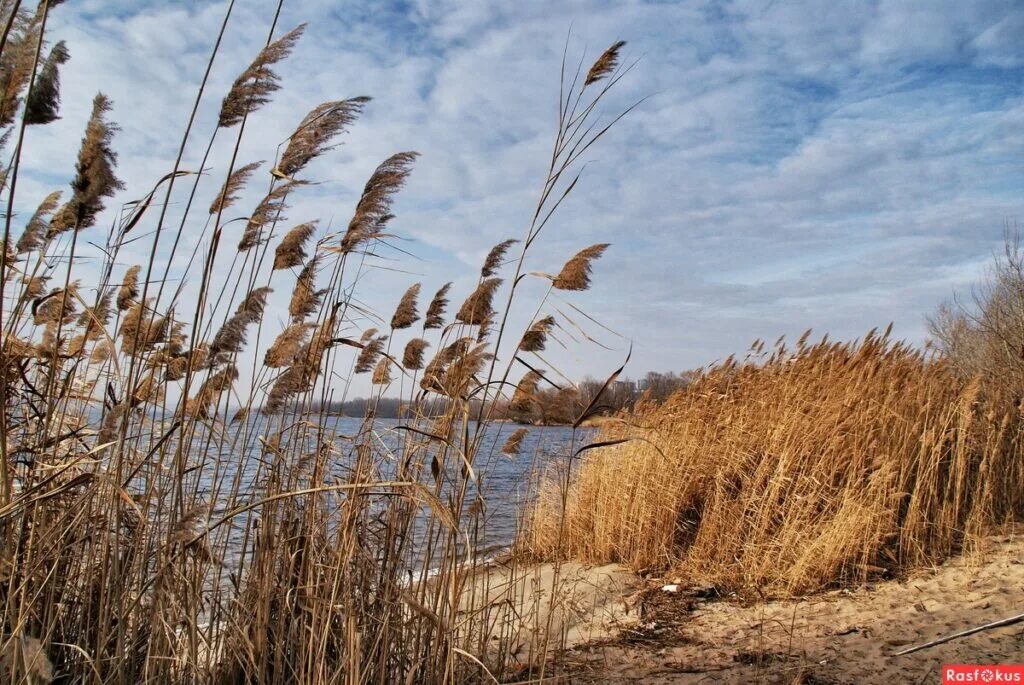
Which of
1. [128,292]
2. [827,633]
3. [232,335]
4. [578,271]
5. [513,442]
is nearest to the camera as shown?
[232,335]

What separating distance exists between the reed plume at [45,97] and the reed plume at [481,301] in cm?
156

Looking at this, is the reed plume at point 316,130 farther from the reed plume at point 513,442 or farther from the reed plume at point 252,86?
the reed plume at point 513,442

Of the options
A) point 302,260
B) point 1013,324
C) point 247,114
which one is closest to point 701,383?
point 302,260

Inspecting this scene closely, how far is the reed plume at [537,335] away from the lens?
2.81 metres

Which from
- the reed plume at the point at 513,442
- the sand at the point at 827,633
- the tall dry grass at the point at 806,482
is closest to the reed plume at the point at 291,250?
the reed plume at the point at 513,442

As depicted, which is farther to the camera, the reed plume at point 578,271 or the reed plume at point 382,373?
the reed plume at point 382,373

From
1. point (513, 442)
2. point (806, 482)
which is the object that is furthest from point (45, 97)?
point (806, 482)

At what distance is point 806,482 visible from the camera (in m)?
5.88

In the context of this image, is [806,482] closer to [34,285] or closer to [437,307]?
[437,307]

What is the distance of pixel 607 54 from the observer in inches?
96.5

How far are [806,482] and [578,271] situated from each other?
413 cm

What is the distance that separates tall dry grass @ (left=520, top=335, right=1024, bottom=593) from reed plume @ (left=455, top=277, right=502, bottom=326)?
257cm

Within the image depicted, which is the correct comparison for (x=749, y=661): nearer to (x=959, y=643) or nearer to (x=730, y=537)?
(x=959, y=643)

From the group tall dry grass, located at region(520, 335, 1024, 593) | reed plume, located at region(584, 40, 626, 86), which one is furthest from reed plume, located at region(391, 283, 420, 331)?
tall dry grass, located at region(520, 335, 1024, 593)
